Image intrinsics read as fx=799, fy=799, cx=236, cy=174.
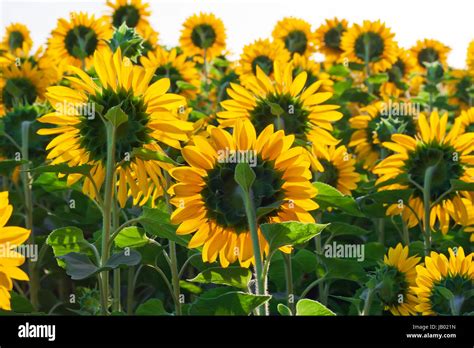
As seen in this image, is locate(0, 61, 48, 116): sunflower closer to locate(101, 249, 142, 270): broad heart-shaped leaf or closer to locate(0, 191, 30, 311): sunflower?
locate(101, 249, 142, 270): broad heart-shaped leaf

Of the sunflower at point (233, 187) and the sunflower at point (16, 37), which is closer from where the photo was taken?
the sunflower at point (233, 187)

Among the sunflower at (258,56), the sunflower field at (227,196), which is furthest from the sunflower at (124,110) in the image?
the sunflower at (258,56)

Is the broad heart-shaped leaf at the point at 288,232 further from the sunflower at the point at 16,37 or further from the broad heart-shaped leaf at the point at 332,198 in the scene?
the sunflower at the point at 16,37

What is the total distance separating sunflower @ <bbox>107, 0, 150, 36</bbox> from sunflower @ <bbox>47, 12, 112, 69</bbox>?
0.42 meters

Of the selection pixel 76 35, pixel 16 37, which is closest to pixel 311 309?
pixel 76 35

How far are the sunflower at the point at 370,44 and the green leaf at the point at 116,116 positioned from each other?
2.47 m

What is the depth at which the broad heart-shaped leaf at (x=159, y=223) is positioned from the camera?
1.20 meters

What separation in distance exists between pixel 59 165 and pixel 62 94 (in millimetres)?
111

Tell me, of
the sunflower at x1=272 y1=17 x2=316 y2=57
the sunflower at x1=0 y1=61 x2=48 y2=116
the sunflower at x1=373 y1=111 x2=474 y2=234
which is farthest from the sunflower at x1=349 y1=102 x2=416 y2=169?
the sunflower at x1=272 y1=17 x2=316 y2=57

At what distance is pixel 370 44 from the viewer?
3.50 m

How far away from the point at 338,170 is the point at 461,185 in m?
0.56

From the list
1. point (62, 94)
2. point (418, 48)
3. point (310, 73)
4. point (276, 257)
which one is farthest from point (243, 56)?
point (62, 94)

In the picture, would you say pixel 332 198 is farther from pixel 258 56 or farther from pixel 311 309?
pixel 258 56
